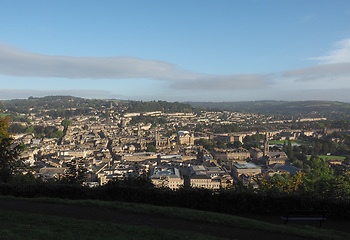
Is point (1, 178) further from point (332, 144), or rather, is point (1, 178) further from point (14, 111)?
point (14, 111)

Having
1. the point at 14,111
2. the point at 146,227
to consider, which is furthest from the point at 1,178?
the point at 14,111

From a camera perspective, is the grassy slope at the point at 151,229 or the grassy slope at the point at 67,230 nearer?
the grassy slope at the point at 67,230

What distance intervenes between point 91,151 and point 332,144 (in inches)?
2094

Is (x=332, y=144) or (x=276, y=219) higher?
(x=276, y=219)

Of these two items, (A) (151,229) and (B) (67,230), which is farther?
(A) (151,229)

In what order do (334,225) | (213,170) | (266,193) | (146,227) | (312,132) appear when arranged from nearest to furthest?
(146,227) < (334,225) < (266,193) < (213,170) < (312,132)

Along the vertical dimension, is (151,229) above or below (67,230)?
below

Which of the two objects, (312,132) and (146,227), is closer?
(146,227)

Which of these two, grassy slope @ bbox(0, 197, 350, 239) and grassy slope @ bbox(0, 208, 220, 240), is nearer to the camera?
grassy slope @ bbox(0, 208, 220, 240)

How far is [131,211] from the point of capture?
7.39 metres

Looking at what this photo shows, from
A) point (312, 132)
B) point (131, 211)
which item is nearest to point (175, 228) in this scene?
point (131, 211)

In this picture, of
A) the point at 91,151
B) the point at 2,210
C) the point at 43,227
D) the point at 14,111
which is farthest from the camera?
the point at 14,111

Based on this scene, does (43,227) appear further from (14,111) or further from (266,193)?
(14,111)

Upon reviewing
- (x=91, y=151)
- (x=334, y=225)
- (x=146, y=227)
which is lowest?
(x=91, y=151)
